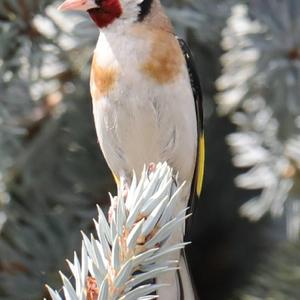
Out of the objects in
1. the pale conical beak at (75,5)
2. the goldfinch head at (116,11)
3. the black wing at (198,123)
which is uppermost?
the pale conical beak at (75,5)

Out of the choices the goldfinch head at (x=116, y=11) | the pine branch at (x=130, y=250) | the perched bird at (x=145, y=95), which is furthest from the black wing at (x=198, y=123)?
the pine branch at (x=130, y=250)

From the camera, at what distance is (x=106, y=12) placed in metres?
2.20

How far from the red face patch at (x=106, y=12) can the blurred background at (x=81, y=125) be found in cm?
3

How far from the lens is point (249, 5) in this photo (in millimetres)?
2168

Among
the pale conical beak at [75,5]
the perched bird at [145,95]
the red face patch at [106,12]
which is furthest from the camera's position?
the red face patch at [106,12]

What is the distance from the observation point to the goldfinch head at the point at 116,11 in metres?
2.17

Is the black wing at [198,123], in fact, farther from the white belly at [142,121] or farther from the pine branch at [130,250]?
the pine branch at [130,250]

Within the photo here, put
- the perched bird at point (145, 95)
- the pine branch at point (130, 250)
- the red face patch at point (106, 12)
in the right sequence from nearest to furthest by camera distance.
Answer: the pine branch at point (130, 250) < the perched bird at point (145, 95) < the red face patch at point (106, 12)

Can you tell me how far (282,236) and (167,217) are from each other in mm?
1162

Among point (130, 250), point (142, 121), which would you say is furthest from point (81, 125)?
point (130, 250)

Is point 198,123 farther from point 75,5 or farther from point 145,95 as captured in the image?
point 75,5

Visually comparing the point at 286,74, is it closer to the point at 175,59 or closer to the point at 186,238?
the point at 175,59

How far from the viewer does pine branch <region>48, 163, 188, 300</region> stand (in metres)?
1.23

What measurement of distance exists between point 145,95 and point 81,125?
0.26 metres
